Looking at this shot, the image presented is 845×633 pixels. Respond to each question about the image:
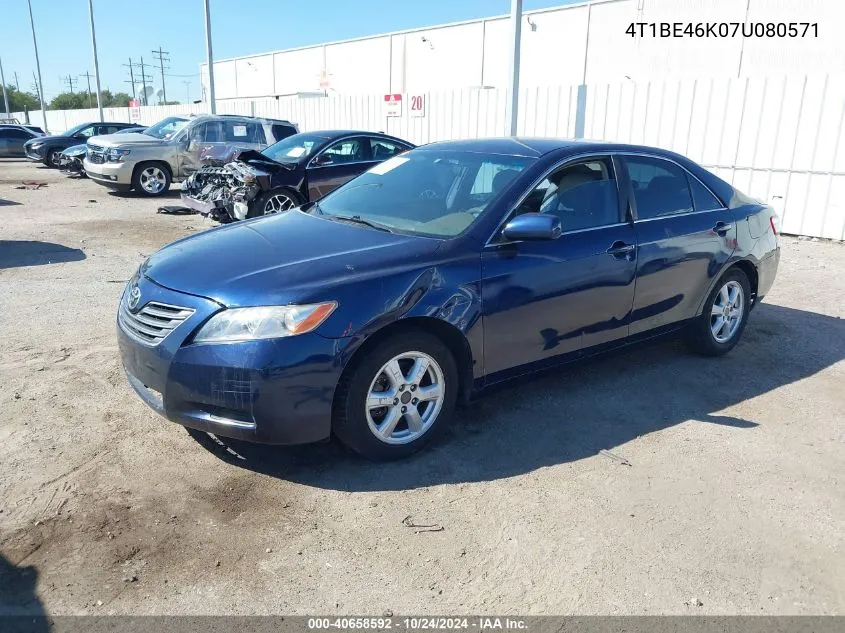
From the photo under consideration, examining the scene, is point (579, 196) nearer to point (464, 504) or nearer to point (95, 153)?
point (464, 504)

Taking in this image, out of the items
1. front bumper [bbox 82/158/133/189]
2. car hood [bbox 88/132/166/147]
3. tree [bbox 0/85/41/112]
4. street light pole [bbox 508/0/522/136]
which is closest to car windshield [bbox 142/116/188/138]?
car hood [bbox 88/132/166/147]

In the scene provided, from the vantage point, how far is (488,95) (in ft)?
50.3

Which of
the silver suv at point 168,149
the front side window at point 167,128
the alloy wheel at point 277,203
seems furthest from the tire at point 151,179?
the alloy wheel at point 277,203

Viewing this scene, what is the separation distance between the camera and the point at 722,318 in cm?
550

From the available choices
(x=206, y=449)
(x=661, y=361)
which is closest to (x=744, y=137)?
(x=661, y=361)

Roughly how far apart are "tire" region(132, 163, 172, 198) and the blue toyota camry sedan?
12.0 metres

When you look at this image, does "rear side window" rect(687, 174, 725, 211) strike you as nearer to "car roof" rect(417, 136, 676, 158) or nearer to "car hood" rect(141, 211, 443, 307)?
"car roof" rect(417, 136, 676, 158)

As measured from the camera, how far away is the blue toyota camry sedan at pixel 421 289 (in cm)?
331

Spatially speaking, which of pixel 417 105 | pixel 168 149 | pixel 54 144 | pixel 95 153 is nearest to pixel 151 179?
pixel 168 149

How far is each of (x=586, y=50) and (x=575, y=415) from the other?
2166 centimetres

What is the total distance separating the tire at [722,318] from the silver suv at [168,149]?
38.2 feet

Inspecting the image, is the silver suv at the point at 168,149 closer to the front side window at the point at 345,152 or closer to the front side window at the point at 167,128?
the front side window at the point at 167,128

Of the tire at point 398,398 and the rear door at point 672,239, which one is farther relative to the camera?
the rear door at point 672,239

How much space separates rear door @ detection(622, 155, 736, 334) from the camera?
473cm
